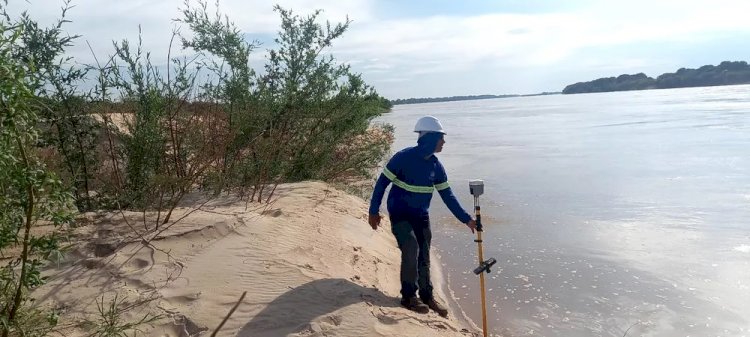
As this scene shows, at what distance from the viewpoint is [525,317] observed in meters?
6.21

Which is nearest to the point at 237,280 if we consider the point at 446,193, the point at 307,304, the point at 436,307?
the point at 307,304

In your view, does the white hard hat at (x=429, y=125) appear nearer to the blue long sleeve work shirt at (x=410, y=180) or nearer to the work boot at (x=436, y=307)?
the blue long sleeve work shirt at (x=410, y=180)

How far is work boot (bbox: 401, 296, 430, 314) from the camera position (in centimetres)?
521

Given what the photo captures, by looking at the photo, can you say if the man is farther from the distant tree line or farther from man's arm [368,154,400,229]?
the distant tree line

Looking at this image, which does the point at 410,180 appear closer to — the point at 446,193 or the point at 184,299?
the point at 446,193

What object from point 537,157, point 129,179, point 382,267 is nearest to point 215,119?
point 129,179

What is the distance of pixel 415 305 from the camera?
17.1 feet

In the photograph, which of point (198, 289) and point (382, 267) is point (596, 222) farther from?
point (198, 289)

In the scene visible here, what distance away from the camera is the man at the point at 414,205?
17.5 ft

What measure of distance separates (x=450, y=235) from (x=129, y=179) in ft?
17.1

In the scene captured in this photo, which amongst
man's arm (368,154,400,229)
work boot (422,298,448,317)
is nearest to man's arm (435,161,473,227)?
man's arm (368,154,400,229)

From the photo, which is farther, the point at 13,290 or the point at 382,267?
the point at 382,267

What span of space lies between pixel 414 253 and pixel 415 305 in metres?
0.47

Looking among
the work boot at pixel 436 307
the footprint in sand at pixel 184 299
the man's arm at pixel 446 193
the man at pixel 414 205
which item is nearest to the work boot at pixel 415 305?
the man at pixel 414 205
